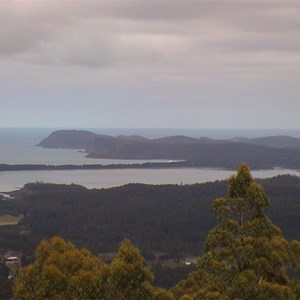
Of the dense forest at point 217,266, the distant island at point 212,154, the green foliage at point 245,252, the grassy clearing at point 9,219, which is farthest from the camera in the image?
the distant island at point 212,154

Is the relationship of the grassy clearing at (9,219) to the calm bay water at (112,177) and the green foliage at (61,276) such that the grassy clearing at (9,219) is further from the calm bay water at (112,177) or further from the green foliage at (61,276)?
the green foliage at (61,276)

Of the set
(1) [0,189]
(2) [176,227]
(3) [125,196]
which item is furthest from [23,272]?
(1) [0,189]

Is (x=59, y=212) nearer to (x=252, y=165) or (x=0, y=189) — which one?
(x=0, y=189)

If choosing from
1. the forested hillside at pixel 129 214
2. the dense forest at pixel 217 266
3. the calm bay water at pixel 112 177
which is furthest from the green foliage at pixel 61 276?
the calm bay water at pixel 112 177

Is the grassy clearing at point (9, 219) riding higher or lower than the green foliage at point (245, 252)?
lower

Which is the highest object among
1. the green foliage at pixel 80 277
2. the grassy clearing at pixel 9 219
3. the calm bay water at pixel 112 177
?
the green foliage at pixel 80 277

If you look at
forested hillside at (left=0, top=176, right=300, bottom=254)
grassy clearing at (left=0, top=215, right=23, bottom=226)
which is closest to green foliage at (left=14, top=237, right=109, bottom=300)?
forested hillside at (left=0, top=176, right=300, bottom=254)

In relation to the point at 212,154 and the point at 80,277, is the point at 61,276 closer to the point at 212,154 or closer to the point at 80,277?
the point at 80,277
